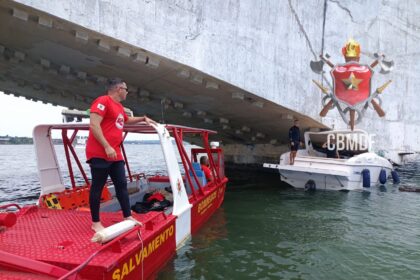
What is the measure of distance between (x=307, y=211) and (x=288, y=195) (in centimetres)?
311

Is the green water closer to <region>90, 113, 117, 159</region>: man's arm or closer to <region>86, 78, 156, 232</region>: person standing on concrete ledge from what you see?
<region>86, 78, 156, 232</region>: person standing on concrete ledge

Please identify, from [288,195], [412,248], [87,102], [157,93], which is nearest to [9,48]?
[157,93]

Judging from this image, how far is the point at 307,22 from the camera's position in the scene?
14391mm

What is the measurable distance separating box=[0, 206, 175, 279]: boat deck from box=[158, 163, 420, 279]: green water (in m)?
1.14

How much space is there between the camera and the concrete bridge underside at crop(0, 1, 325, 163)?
28.2 ft

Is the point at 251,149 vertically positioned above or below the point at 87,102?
below

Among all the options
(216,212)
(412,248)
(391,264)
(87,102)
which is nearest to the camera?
(391,264)

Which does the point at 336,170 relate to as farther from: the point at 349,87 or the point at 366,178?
the point at 349,87

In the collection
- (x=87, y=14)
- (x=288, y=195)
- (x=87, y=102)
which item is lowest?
(x=288, y=195)

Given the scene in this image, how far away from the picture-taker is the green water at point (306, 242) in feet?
18.1

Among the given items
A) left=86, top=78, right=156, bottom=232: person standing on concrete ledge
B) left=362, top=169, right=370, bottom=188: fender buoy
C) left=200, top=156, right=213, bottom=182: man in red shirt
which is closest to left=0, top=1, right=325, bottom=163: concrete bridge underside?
left=200, top=156, right=213, bottom=182: man in red shirt

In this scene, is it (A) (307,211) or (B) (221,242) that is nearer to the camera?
(B) (221,242)

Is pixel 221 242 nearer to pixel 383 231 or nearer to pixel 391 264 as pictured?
pixel 391 264

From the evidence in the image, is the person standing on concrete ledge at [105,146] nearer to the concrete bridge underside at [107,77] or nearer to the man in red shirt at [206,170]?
the man in red shirt at [206,170]
